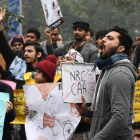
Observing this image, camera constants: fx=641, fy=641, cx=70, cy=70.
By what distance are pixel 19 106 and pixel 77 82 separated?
2.26 meters

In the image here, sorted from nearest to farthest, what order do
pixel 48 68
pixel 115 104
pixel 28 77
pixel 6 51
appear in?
pixel 115 104 → pixel 48 68 → pixel 28 77 → pixel 6 51

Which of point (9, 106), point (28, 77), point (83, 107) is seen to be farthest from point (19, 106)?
point (83, 107)

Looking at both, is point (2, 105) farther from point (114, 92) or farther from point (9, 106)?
point (114, 92)

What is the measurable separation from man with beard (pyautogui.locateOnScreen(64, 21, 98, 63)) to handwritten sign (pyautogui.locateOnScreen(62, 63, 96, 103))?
295cm

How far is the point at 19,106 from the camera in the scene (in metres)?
9.24

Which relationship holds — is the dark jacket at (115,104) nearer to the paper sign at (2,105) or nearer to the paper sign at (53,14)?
the paper sign at (2,105)

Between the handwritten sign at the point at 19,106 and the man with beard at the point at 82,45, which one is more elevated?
the man with beard at the point at 82,45

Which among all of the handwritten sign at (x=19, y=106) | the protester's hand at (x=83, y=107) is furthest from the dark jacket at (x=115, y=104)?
the handwritten sign at (x=19, y=106)

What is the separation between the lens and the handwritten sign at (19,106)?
907 cm

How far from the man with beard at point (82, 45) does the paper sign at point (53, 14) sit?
22.2 inches

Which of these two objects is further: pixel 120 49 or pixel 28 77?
pixel 28 77

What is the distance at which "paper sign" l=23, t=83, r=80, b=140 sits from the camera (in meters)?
8.12

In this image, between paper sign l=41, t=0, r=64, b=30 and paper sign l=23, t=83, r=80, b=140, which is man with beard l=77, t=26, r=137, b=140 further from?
paper sign l=41, t=0, r=64, b=30

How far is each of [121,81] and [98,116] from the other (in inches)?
18.1
